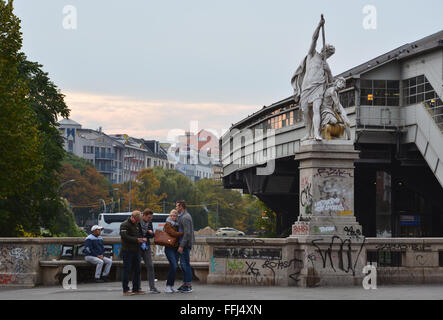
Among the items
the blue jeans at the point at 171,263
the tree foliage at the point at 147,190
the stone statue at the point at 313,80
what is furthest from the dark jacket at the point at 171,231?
the tree foliage at the point at 147,190

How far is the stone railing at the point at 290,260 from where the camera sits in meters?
18.2

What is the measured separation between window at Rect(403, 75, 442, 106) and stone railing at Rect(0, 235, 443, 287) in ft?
143

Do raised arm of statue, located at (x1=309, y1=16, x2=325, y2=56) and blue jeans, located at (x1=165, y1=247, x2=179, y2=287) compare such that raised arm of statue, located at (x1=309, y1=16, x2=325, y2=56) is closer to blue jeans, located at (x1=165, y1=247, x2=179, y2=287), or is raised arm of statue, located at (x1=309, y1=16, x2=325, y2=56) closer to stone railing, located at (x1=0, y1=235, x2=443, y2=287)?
stone railing, located at (x1=0, y1=235, x2=443, y2=287)

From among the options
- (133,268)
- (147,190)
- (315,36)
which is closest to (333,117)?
(315,36)

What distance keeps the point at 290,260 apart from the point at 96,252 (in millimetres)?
5088

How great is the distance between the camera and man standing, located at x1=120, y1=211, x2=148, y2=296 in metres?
16.2

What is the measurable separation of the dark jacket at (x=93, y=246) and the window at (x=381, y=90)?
4900 centimetres

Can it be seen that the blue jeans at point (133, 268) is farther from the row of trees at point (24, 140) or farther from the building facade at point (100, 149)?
the building facade at point (100, 149)

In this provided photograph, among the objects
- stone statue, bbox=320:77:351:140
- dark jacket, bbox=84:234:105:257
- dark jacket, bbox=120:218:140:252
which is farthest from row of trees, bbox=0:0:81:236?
dark jacket, bbox=120:218:140:252

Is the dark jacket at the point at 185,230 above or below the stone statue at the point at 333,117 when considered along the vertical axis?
below

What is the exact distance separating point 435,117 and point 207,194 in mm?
97103

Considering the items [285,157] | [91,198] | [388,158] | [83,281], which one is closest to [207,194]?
[91,198]

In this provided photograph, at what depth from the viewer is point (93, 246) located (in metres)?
20.3
